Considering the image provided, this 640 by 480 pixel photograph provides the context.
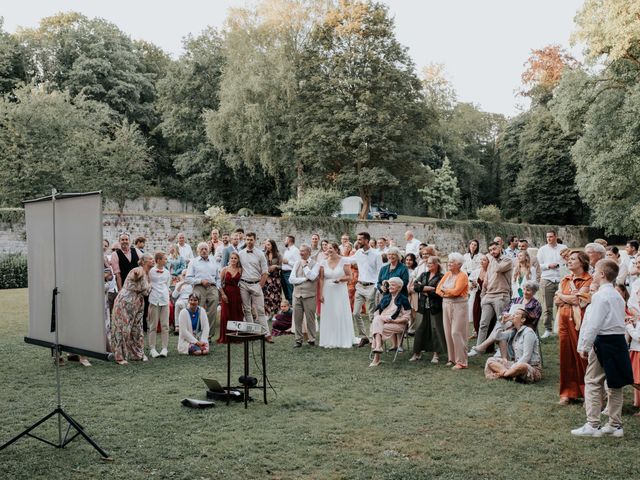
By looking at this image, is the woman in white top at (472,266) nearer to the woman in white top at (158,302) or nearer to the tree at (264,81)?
the woman in white top at (158,302)

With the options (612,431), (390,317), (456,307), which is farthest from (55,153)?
(612,431)

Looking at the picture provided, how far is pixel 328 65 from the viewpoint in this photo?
4066 centimetres

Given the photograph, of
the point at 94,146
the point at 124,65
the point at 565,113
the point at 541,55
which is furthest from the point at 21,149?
the point at 541,55

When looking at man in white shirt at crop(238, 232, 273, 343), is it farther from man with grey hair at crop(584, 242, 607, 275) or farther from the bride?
man with grey hair at crop(584, 242, 607, 275)

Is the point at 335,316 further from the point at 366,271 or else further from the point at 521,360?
the point at 521,360

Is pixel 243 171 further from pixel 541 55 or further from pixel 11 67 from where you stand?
pixel 541 55

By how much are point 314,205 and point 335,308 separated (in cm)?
2454

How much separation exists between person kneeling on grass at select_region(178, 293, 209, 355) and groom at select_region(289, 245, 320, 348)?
1.65 meters

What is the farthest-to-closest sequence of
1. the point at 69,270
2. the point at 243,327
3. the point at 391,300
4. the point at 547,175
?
the point at 547,175, the point at 391,300, the point at 243,327, the point at 69,270

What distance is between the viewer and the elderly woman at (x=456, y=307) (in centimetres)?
978

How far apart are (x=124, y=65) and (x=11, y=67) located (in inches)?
320

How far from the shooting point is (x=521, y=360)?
880 centimetres

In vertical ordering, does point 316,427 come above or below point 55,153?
below

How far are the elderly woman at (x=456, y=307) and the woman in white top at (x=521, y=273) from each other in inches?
74.4
